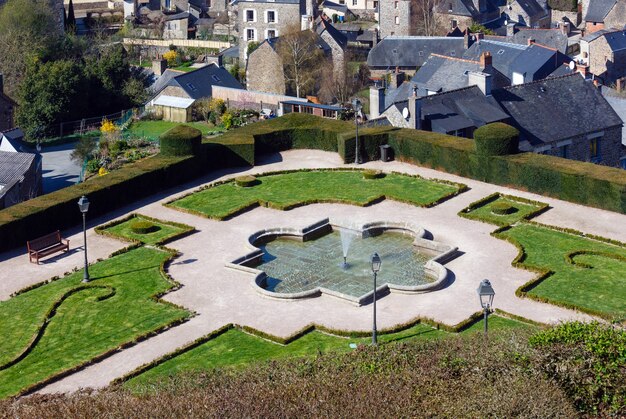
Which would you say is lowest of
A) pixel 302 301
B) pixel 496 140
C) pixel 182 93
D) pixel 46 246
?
pixel 302 301

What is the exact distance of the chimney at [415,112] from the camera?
48.1 meters

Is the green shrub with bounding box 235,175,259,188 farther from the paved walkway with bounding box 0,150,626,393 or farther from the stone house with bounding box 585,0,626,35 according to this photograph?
the stone house with bounding box 585,0,626,35

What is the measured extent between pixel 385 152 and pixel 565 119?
911 cm

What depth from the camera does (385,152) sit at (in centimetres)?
4659

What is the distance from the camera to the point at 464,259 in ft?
120

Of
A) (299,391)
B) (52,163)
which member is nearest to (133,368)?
(299,391)

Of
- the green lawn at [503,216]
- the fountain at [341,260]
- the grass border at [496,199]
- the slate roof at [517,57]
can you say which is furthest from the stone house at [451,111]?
the slate roof at [517,57]

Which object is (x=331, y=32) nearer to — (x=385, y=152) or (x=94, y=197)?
(x=385, y=152)

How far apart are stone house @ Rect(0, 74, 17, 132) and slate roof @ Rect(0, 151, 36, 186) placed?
1754cm

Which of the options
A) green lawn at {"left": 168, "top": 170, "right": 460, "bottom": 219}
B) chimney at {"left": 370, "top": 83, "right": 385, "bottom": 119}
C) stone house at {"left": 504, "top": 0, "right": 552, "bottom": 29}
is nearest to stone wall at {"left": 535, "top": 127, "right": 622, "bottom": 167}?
green lawn at {"left": 168, "top": 170, "right": 460, "bottom": 219}

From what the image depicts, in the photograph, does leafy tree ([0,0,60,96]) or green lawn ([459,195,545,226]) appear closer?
green lawn ([459,195,545,226])

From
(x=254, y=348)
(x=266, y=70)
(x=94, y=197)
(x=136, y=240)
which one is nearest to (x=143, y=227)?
(x=136, y=240)

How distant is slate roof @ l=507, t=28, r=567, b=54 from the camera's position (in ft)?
267

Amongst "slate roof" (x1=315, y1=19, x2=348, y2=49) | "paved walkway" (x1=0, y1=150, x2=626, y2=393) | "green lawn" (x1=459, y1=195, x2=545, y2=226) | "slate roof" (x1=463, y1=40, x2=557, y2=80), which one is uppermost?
"slate roof" (x1=315, y1=19, x2=348, y2=49)
